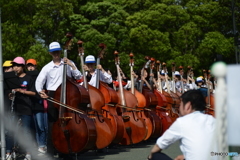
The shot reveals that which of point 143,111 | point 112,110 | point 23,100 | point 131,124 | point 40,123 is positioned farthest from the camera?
point 143,111

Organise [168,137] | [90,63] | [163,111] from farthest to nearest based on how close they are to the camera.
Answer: [163,111] < [90,63] < [168,137]

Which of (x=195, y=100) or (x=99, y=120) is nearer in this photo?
(x=195, y=100)

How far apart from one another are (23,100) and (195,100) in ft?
16.6

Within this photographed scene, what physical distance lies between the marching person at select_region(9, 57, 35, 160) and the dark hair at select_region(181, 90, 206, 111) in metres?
4.78

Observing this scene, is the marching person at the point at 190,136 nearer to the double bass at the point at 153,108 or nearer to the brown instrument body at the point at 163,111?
the double bass at the point at 153,108

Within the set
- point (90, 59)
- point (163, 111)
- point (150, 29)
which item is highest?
point (150, 29)

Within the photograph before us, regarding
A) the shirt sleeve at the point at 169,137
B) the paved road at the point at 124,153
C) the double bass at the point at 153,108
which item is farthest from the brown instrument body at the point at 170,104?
the shirt sleeve at the point at 169,137

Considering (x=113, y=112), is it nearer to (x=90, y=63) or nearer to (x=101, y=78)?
(x=101, y=78)

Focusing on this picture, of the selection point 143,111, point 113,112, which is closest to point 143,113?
point 143,111

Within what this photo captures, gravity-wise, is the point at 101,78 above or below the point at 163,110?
above

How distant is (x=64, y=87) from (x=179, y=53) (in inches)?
1261

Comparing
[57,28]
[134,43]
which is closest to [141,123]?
[57,28]

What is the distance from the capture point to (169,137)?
4883 millimetres

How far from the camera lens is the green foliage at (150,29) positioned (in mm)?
39906
